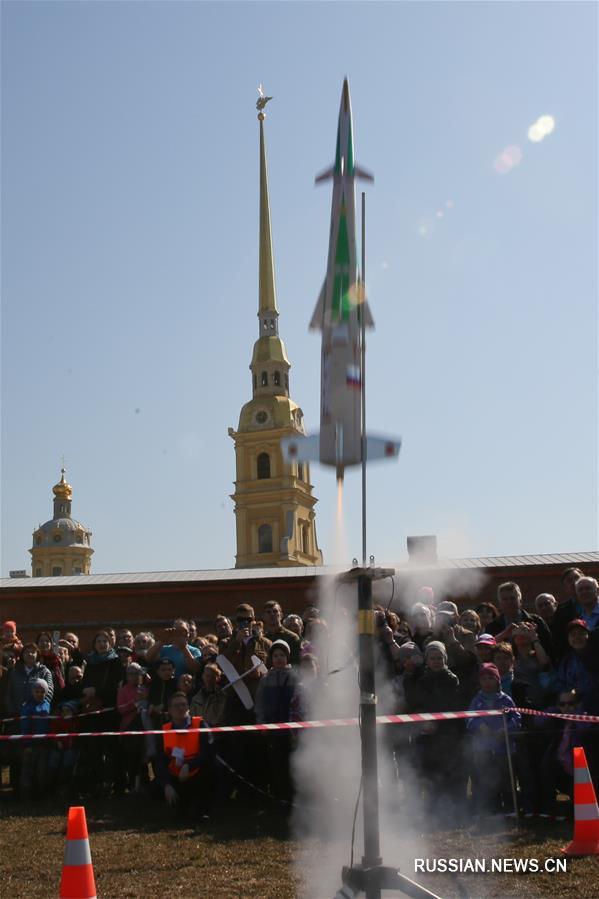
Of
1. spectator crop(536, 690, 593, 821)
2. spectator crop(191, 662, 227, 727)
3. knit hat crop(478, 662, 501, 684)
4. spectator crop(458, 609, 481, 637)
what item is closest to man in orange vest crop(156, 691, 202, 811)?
spectator crop(191, 662, 227, 727)

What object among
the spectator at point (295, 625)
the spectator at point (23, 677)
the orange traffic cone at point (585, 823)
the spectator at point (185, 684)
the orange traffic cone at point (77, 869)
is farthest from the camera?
the spectator at point (23, 677)

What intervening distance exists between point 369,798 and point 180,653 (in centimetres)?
575

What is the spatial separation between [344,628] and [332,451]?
2538 mm

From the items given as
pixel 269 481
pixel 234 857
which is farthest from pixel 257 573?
pixel 269 481

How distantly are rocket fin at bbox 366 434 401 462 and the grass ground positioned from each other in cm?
320

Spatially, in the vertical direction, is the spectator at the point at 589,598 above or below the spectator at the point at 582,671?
above

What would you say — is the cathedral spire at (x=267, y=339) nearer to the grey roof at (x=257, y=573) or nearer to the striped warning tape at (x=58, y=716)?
the grey roof at (x=257, y=573)

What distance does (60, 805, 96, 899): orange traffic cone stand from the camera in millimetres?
5852

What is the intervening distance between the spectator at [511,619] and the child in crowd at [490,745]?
1076 millimetres

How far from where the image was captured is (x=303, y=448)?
335 inches

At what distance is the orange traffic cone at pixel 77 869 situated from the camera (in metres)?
5.85

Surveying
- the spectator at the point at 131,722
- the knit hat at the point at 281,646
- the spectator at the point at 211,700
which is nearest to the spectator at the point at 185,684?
the spectator at the point at 211,700

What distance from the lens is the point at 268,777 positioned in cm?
1025

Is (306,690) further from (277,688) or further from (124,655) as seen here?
(124,655)
